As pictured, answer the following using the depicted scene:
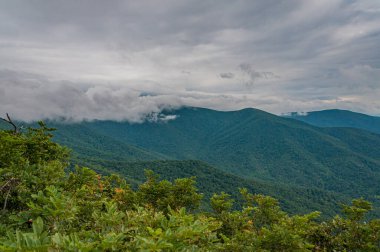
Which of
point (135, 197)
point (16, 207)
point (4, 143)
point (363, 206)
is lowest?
point (135, 197)

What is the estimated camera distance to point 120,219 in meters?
5.88

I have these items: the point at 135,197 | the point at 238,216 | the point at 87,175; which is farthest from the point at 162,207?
the point at 87,175

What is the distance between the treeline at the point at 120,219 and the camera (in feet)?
15.4

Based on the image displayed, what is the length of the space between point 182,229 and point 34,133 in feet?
72.0

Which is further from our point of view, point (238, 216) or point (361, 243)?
point (238, 216)

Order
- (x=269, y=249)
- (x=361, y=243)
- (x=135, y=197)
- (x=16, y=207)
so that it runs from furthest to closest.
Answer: (x=135, y=197) → (x=361, y=243) → (x=269, y=249) → (x=16, y=207)

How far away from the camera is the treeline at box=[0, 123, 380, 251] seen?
15.4 feet

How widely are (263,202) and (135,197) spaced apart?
12.6 m

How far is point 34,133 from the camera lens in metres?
23.1

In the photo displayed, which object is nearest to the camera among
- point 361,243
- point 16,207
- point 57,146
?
point 16,207

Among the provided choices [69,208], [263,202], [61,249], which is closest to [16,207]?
[69,208]

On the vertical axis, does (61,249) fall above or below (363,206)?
above

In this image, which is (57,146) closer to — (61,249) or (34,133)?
(34,133)

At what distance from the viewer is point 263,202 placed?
28.0 m
